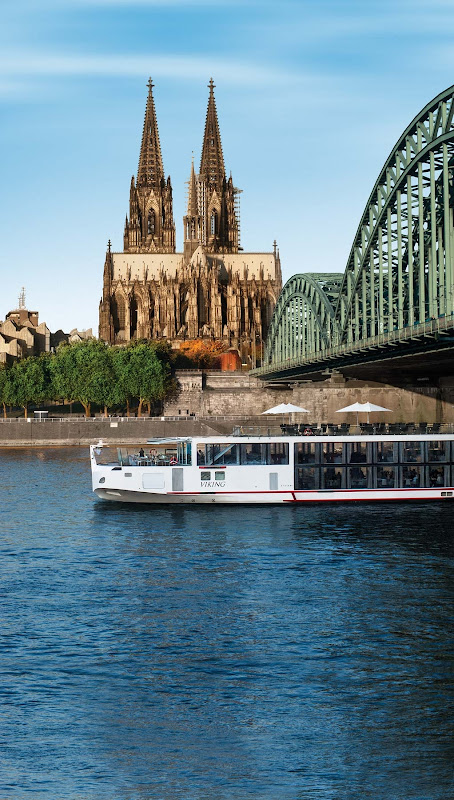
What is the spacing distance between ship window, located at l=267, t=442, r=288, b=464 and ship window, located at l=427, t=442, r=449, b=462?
22.7ft

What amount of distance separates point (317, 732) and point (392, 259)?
5756 centimetres

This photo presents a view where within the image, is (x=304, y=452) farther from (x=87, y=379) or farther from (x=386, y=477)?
(x=87, y=379)

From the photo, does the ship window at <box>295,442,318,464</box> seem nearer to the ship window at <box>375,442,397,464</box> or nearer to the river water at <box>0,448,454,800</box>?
the ship window at <box>375,442,397,464</box>

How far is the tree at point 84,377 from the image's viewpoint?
417 feet

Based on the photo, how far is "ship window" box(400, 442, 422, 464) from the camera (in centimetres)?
5400

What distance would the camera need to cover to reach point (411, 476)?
54469 millimetres

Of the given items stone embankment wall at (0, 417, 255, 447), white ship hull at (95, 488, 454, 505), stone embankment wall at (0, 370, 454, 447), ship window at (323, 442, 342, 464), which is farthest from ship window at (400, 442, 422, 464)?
stone embankment wall at (0, 417, 255, 447)

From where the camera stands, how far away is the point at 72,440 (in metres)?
113

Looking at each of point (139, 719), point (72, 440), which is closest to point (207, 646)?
point (139, 719)

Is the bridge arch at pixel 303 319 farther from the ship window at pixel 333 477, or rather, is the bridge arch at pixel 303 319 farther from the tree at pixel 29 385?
the ship window at pixel 333 477

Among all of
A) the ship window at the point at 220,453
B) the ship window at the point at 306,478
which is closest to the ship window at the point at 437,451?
the ship window at the point at 306,478

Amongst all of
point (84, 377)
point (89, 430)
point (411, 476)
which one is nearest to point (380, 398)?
point (411, 476)

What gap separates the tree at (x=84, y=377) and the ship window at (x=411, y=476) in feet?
248

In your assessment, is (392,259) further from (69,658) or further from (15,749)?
(15,749)
